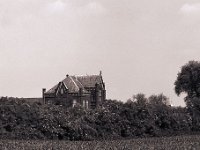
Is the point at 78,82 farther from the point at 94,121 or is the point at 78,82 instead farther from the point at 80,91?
the point at 94,121

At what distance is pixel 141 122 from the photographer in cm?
4888

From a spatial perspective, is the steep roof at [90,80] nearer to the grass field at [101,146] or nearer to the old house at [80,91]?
the old house at [80,91]

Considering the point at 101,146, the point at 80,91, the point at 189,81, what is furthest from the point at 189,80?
the point at 101,146

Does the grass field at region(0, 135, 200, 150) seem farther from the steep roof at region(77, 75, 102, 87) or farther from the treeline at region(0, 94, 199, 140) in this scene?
the steep roof at region(77, 75, 102, 87)

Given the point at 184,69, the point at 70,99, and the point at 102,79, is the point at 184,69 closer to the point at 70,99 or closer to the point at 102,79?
the point at 102,79

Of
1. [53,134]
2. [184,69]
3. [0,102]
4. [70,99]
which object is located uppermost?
[184,69]

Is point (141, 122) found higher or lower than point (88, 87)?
lower

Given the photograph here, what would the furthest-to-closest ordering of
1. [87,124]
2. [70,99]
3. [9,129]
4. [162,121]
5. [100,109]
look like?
1. [70,99]
2. [162,121]
3. [100,109]
4. [87,124]
5. [9,129]

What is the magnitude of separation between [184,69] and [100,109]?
69.1m

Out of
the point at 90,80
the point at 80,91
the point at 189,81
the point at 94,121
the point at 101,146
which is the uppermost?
the point at 90,80

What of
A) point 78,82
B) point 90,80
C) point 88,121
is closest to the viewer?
point 88,121

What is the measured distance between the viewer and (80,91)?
107625mm

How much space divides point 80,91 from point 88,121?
203 ft

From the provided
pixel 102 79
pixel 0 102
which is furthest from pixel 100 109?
pixel 102 79
